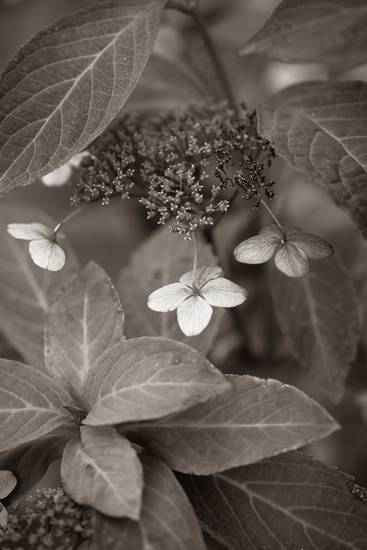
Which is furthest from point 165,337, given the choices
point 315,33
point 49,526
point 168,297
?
point 315,33

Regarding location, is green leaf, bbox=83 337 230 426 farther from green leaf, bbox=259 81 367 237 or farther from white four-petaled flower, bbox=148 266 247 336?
green leaf, bbox=259 81 367 237

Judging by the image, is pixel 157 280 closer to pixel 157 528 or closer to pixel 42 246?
pixel 42 246

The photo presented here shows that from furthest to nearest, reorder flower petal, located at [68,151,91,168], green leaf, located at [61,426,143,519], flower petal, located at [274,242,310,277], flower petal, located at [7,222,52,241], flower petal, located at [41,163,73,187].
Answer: flower petal, located at [41,163,73,187] → flower petal, located at [68,151,91,168] → flower petal, located at [7,222,52,241] → flower petal, located at [274,242,310,277] → green leaf, located at [61,426,143,519]

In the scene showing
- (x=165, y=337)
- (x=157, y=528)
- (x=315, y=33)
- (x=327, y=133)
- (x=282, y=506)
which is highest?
(x=315, y=33)

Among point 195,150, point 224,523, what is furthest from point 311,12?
point 224,523

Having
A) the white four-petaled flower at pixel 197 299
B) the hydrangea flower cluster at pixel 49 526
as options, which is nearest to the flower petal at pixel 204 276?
the white four-petaled flower at pixel 197 299

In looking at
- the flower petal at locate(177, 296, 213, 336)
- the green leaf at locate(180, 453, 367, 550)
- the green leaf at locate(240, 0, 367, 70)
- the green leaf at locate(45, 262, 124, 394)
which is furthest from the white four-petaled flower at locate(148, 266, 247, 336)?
the green leaf at locate(240, 0, 367, 70)
